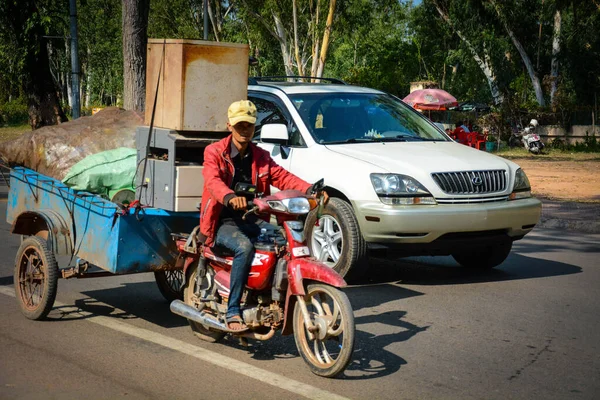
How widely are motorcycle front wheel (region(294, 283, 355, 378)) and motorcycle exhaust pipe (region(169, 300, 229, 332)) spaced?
1.75 ft

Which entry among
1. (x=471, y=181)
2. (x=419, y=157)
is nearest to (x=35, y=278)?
(x=419, y=157)

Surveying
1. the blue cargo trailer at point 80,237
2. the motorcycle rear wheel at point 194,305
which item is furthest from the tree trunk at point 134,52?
the motorcycle rear wheel at point 194,305

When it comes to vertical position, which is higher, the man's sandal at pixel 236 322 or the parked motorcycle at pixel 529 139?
the parked motorcycle at pixel 529 139

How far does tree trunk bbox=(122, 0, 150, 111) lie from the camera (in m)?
15.0

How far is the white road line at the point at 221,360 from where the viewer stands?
16.5ft

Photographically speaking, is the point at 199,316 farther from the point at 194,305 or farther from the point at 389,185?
the point at 389,185

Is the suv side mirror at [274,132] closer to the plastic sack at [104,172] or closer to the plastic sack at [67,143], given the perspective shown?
the plastic sack at [67,143]

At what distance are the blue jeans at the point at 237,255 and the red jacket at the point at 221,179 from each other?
0.10m

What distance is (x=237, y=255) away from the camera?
5.46 meters

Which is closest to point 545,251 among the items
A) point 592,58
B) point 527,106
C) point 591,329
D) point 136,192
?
point 591,329

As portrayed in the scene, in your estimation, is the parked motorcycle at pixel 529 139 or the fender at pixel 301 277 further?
the parked motorcycle at pixel 529 139

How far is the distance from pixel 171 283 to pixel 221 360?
1.72 m

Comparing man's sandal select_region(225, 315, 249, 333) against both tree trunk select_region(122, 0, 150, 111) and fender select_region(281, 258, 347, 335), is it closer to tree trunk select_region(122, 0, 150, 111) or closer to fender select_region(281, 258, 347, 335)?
fender select_region(281, 258, 347, 335)

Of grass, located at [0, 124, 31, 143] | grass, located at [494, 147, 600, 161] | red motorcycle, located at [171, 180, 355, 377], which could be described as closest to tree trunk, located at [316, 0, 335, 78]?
grass, located at [494, 147, 600, 161]
